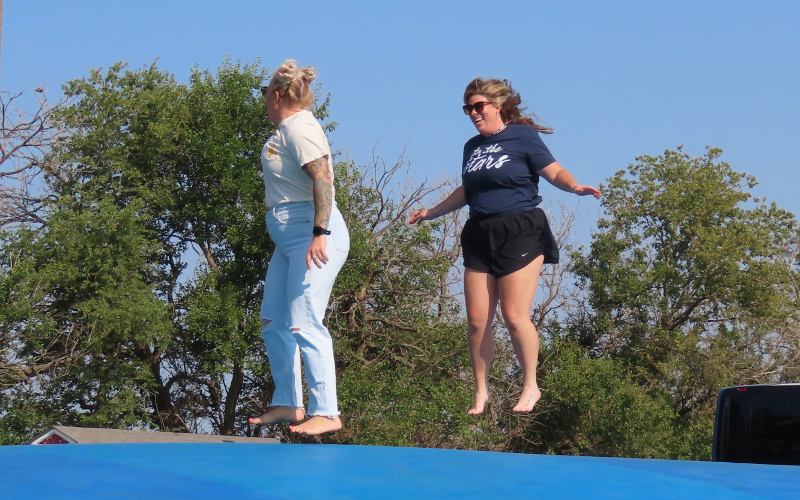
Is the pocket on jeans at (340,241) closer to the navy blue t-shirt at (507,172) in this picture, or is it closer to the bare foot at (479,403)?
the navy blue t-shirt at (507,172)

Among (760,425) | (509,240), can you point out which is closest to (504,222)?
(509,240)

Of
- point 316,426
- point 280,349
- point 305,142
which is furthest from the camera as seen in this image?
point 280,349

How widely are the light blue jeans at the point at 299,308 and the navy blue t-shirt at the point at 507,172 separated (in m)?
0.79

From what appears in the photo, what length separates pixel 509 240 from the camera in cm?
498

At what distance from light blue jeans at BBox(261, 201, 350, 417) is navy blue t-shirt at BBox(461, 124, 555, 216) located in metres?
0.79

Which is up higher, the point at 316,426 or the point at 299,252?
the point at 299,252

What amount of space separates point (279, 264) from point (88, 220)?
13664 millimetres

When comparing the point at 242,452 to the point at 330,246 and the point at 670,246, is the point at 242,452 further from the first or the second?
the point at 670,246

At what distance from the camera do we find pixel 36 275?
16.8 m

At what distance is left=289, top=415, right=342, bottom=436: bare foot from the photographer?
14.2ft

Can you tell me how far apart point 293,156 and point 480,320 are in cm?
128

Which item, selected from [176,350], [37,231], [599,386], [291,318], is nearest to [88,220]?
[37,231]

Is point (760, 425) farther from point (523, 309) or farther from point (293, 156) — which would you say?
point (293, 156)

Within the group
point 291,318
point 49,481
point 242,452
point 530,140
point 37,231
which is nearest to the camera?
point 49,481
